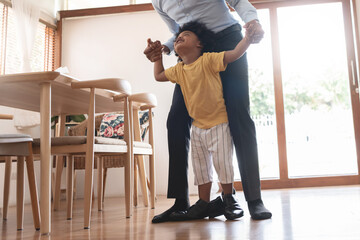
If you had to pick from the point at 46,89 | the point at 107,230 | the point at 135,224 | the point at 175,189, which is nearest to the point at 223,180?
the point at 175,189

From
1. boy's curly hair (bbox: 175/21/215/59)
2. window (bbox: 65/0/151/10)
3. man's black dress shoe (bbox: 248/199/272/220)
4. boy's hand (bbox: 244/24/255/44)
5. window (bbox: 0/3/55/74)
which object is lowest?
man's black dress shoe (bbox: 248/199/272/220)

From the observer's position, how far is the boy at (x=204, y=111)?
1.67 metres

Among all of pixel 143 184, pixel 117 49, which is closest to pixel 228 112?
pixel 143 184

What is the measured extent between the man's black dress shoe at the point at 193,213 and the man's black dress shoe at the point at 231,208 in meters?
0.09

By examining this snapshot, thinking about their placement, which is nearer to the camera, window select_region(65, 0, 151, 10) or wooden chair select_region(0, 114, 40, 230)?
wooden chair select_region(0, 114, 40, 230)

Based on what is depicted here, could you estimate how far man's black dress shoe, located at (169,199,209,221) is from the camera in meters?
1.65

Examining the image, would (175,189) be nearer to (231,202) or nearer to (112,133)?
(231,202)

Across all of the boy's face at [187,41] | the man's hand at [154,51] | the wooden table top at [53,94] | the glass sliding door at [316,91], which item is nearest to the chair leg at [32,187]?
the wooden table top at [53,94]

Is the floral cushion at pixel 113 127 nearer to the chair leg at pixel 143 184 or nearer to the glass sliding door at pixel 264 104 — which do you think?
the chair leg at pixel 143 184

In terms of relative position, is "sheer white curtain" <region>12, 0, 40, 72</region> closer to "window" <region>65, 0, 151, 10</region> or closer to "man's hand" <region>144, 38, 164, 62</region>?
"window" <region>65, 0, 151, 10</region>

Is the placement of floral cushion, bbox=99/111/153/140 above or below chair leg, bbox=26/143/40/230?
above

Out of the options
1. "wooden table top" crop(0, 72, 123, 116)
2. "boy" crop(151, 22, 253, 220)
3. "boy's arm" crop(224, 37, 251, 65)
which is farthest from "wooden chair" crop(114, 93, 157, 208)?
"boy's arm" crop(224, 37, 251, 65)

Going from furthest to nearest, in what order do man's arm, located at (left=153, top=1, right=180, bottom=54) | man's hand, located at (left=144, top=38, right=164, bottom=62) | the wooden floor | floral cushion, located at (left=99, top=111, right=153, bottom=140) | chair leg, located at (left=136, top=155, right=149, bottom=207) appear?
floral cushion, located at (left=99, top=111, right=153, bottom=140), chair leg, located at (left=136, top=155, right=149, bottom=207), man's arm, located at (left=153, top=1, right=180, bottom=54), man's hand, located at (left=144, top=38, right=164, bottom=62), the wooden floor

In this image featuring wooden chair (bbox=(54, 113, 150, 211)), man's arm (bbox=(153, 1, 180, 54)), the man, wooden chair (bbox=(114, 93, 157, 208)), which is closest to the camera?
the man
